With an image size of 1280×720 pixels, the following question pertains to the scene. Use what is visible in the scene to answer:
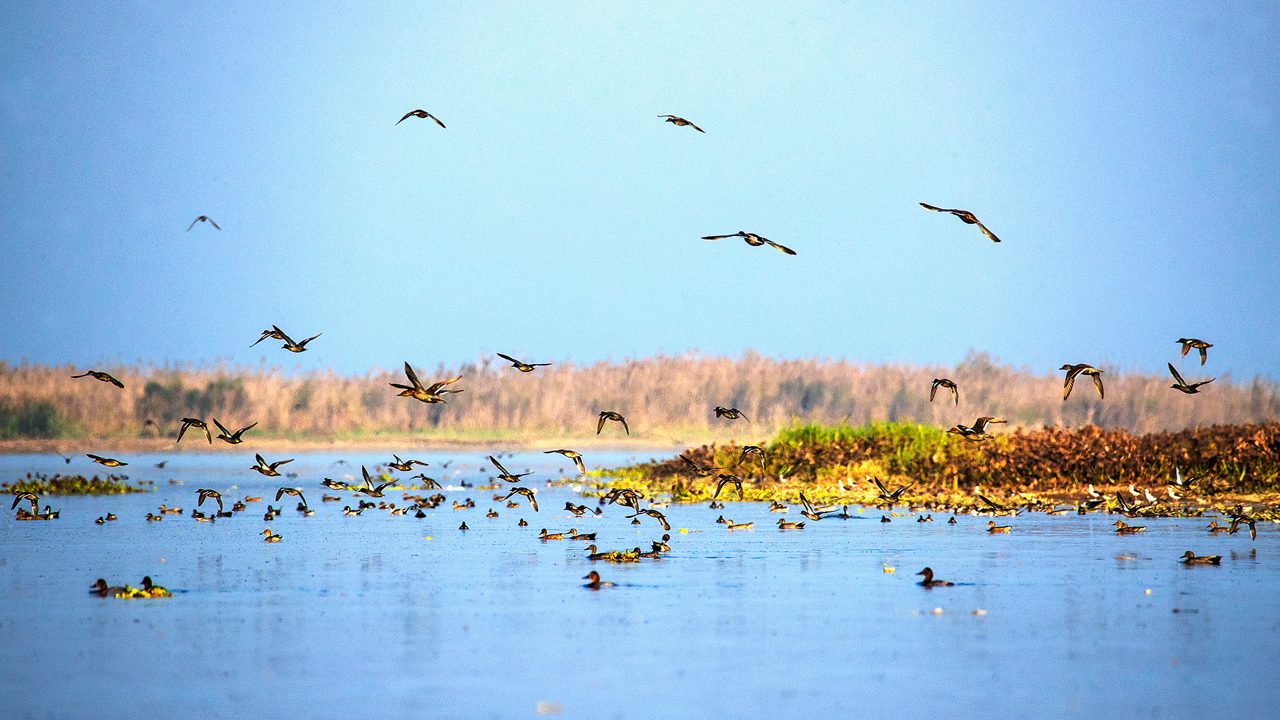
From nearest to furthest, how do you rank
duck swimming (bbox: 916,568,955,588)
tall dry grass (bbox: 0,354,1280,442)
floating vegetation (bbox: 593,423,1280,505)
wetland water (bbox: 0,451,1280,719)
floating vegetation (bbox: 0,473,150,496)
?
wetland water (bbox: 0,451,1280,719), duck swimming (bbox: 916,568,955,588), floating vegetation (bbox: 593,423,1280,505), floating vegetation (bbox: 0,473,150,496), tall dry grass (bbox: 0,354,1280,442)

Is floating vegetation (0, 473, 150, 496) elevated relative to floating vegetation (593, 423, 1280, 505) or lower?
lower

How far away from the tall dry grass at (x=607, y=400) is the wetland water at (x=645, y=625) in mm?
34697

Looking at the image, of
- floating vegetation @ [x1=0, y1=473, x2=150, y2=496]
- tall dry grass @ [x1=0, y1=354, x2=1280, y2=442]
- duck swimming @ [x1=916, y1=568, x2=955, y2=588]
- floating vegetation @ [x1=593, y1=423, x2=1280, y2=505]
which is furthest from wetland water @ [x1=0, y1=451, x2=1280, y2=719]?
tall dry grass @ [x1=0, y1=354, x2=1280, y2=442]

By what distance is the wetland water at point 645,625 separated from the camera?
10.9m

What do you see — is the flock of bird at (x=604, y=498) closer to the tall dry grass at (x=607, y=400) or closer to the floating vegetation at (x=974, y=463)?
the floating vegetation at (x=974, y=463)

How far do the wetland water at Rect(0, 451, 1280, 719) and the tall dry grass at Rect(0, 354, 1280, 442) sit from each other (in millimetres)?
34697

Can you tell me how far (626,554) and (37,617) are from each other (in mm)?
7699

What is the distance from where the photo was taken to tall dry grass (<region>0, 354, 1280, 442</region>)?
2292 inches

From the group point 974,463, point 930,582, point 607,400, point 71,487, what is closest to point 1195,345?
point 930,582

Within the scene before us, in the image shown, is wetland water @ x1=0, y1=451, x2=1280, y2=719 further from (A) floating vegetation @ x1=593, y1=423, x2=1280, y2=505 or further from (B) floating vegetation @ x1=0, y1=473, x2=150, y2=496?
(B) floating vegetation @ x1=0, y1=473, x2=150, y2=496

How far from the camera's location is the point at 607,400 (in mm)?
65500

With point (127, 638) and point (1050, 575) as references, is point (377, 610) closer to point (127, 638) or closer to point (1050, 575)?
point (127, 638)

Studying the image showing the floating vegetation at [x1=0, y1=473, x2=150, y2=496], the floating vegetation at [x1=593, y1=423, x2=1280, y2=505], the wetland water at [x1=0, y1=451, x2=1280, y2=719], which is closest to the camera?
the wetland water at [x1=0, y1=451, x2=1280, y2=719]

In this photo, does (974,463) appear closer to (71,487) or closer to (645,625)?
(71,487)
